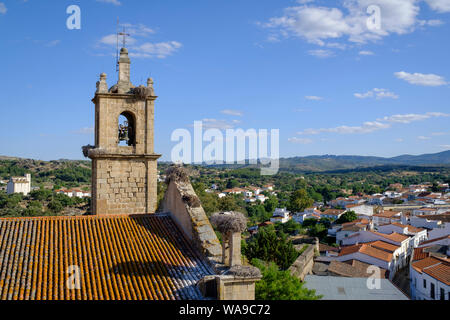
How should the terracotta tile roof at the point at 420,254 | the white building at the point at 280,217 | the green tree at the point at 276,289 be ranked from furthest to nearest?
the white building at the point at 280,217, the terracotta tile roof at the point at 420,254, the green tree at the point at 276,289

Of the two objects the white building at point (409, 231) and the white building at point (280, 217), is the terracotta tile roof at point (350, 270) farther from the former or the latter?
the white building at point (280, 217)

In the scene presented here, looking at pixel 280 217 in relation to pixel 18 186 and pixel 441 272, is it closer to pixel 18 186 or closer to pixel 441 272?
pixel 441 272

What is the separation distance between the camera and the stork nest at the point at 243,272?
7160 mm

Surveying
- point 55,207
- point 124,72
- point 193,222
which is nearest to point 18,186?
point 55,207

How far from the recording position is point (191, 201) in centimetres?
927

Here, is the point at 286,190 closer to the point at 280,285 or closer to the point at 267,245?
the point at 267,245

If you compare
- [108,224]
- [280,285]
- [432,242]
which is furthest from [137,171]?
[432,242]

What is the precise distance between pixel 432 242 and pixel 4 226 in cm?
3768

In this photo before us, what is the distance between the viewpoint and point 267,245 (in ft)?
90.2

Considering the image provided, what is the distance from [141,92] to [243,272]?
6.24m

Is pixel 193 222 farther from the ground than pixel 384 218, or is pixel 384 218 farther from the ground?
pixel 193 222

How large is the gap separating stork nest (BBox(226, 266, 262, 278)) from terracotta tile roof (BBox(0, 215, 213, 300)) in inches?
32.5

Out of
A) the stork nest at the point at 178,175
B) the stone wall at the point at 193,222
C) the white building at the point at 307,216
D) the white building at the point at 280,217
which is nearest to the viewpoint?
the stone wall at the point at 193,222

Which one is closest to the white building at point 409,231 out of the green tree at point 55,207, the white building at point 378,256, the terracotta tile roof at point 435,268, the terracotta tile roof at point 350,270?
the white building at point 378,256
